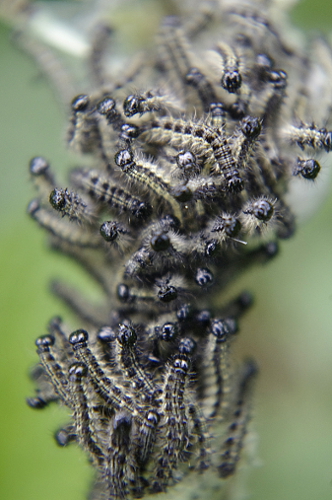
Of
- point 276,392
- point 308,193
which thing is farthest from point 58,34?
point 276,392

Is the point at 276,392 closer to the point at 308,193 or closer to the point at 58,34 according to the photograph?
the point at 308,193

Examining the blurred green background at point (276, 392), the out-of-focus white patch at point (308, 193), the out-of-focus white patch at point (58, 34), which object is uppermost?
the out-of-focus white patch at point (58, 34)

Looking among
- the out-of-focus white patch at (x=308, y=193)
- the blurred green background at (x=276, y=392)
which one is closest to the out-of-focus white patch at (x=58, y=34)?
the blurred green background at (x=276, y=392)

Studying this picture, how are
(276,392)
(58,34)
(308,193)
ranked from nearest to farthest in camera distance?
(308,193)
(276,392)
(58,34)

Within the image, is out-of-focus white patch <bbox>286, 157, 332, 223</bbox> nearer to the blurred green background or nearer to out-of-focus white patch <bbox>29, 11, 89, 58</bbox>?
the blurred green background

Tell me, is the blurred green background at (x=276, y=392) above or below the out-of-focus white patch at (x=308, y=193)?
below

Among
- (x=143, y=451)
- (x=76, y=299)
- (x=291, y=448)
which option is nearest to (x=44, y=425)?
(x=76, y=299)

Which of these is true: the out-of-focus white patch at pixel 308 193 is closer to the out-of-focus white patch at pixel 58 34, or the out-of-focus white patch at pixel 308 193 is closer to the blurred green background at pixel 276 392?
the blurred green background at pixel 276 392

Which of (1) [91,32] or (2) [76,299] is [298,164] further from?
(1) [91,32]
